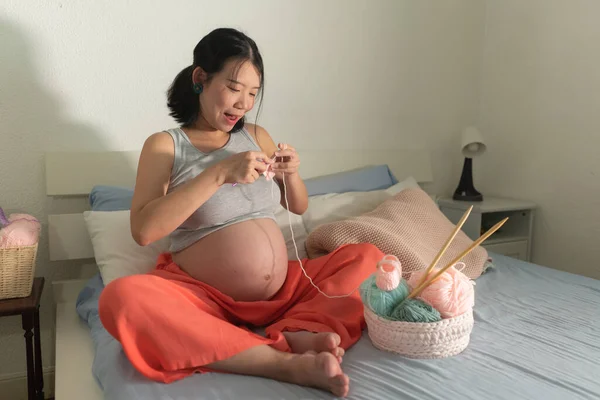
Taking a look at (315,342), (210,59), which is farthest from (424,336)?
(210,59)

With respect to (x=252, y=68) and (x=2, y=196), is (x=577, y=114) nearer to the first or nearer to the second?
(x=252, y=68)

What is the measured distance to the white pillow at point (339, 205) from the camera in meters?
1.74

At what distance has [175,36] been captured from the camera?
183cm

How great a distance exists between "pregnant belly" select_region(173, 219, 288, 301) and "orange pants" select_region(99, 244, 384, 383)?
37mm

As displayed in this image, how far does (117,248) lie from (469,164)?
160 centimetres

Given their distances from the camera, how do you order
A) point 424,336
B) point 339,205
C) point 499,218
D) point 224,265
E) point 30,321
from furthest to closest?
1. point 499,218
2. point 339,205
3. point 30,321
4. point 224,265
5. point 424,336

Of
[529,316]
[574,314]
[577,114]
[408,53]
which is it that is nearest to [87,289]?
[529,316]

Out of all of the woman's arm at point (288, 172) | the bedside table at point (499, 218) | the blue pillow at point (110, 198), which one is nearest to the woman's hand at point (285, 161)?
the woman's arm at point (288, 172)

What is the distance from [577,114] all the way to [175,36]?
1.68 metres

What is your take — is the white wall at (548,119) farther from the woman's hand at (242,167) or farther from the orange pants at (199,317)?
the woman's hand at (242,167)

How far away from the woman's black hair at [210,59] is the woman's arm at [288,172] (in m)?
0.20

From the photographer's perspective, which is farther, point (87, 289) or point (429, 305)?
point (87, 289)

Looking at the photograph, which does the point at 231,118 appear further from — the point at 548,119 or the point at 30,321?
the point at 548,119

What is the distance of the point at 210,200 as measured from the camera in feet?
4.16
